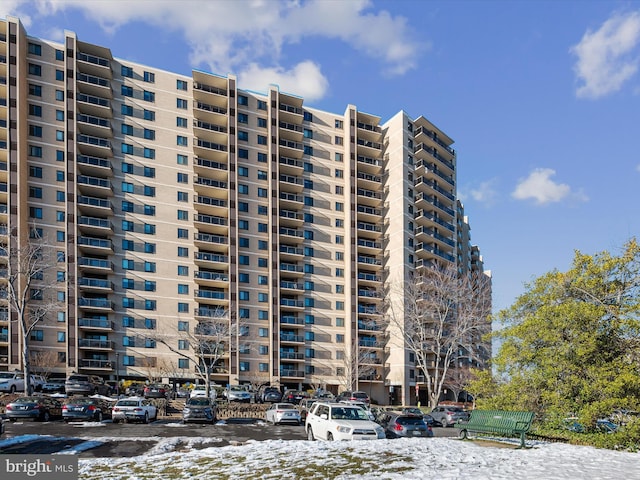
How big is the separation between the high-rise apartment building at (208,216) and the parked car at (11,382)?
604 inches

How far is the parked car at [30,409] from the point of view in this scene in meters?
28.6

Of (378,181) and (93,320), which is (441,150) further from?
(93,320)

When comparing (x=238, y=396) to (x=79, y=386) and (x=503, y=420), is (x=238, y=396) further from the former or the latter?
(x=503, y=420)

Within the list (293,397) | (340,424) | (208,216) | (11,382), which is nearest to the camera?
(340,424)

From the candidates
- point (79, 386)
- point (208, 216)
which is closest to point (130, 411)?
point (79, 386)

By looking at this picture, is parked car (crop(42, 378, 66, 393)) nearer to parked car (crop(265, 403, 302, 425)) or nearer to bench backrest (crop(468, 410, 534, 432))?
parked car (crop(265, 403, 302, 425))

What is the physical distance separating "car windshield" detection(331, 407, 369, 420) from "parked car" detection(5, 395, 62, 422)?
1962cm

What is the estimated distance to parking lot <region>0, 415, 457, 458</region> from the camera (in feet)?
59.1

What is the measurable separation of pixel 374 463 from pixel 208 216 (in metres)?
Answer: 62.6

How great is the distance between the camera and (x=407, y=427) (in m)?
23.7

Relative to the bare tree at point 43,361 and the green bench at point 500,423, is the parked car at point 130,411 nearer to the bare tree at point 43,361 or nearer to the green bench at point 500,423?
the green bench at point 500,423

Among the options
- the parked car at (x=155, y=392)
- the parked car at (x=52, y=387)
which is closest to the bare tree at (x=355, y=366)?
the parked car at (x=155, y=392)

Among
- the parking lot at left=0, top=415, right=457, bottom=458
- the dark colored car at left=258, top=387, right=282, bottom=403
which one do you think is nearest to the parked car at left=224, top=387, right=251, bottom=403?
the dark colored car at left=258, top=387, right=282, bottom=403

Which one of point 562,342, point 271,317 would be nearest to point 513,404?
point 562,342
